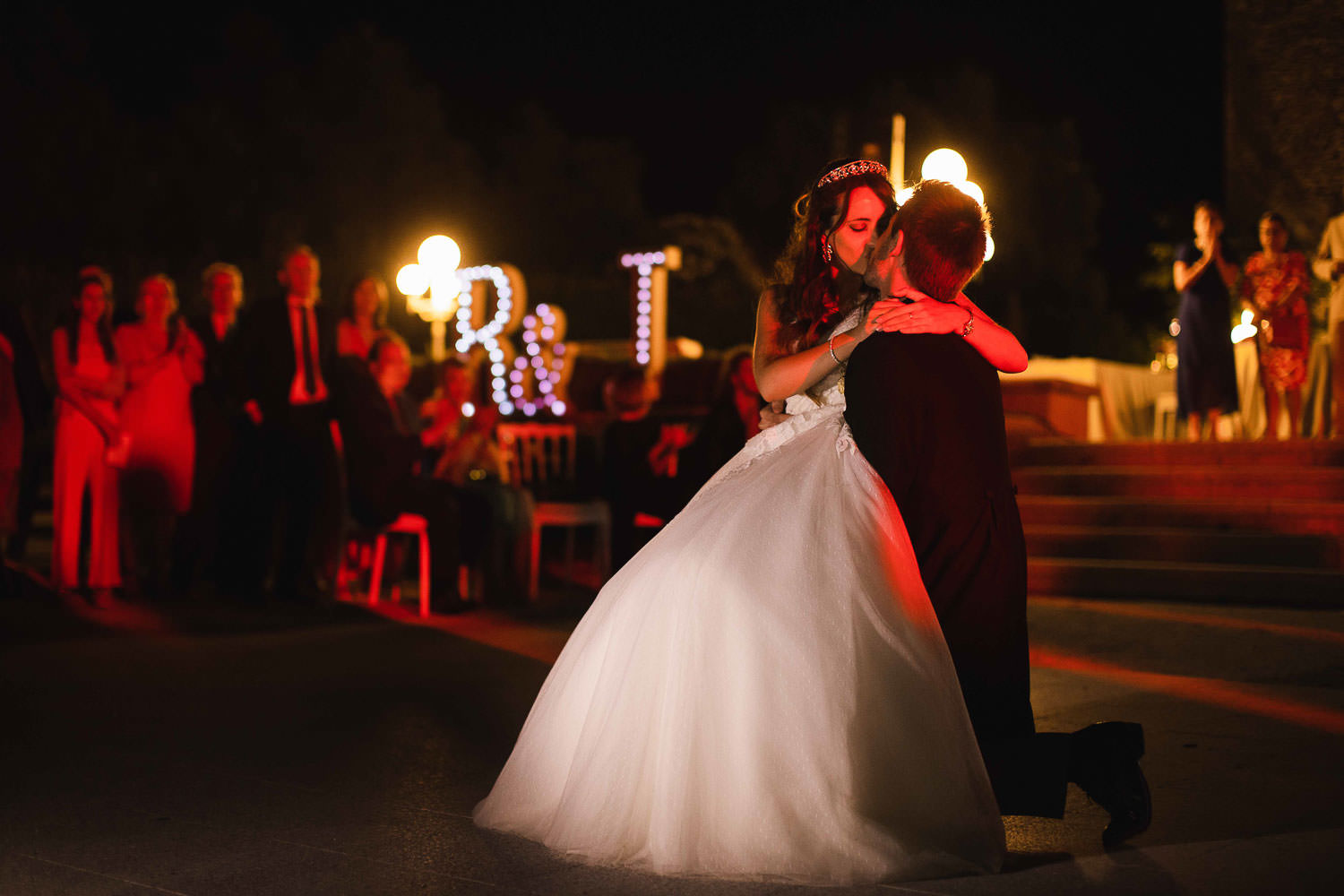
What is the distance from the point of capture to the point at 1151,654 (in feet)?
21.5

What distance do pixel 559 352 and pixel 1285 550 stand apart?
8603mm

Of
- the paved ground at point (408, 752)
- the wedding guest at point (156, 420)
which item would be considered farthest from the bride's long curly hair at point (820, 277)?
the wedding guest at point (156, 420)

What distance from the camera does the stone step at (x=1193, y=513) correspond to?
26.8ft

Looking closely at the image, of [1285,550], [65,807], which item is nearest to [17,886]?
[65,807]

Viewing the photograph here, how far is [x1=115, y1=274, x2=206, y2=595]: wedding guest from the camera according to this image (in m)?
8.52

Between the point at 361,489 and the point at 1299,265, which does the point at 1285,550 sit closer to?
the point at 1299,265

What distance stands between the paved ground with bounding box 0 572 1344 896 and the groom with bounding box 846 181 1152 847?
0.28m

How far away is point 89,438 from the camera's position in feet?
27.1

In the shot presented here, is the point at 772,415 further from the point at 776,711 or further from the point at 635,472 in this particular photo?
the point at 635,472

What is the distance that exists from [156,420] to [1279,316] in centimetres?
830

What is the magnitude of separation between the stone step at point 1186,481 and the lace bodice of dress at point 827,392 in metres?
6.51

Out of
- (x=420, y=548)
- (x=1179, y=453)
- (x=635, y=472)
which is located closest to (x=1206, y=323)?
(x=1179, y=453)

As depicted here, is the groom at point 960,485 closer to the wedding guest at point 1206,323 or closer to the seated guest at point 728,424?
the seated guest at point 728,424

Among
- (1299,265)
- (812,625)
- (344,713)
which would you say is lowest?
(344,713)
